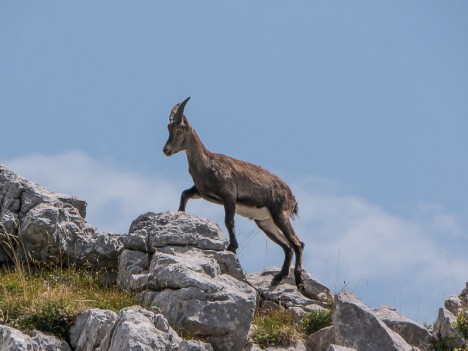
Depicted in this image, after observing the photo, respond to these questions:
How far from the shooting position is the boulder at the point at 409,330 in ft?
51.9

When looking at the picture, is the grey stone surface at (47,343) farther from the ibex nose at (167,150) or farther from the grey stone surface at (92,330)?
the ibex nose at (167,150)

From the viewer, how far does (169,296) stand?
14773 mm

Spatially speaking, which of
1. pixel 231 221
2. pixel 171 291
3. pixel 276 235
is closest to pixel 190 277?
pixel 171 291

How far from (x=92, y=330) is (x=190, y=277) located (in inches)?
68.1

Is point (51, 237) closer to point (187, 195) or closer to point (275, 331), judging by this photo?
point (187, 195)

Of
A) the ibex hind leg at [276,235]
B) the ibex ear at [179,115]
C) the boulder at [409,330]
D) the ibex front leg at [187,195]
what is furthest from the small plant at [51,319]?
the ibex ear at [179,115]

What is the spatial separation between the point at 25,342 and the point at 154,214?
465 cm

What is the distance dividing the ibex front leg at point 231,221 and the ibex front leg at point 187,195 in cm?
63

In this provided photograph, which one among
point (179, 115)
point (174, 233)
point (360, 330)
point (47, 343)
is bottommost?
point (47, 343)

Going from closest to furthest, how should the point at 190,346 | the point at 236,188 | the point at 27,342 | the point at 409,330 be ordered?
the point at 190,346, the point at 27,342, the point at 409,330, the point at 236,188

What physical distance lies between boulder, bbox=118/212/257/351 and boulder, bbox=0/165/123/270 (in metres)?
0.68

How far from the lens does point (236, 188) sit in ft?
67.3

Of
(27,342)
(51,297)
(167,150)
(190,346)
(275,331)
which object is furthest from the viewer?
(167,150)

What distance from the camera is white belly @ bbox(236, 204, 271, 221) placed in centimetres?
2077
